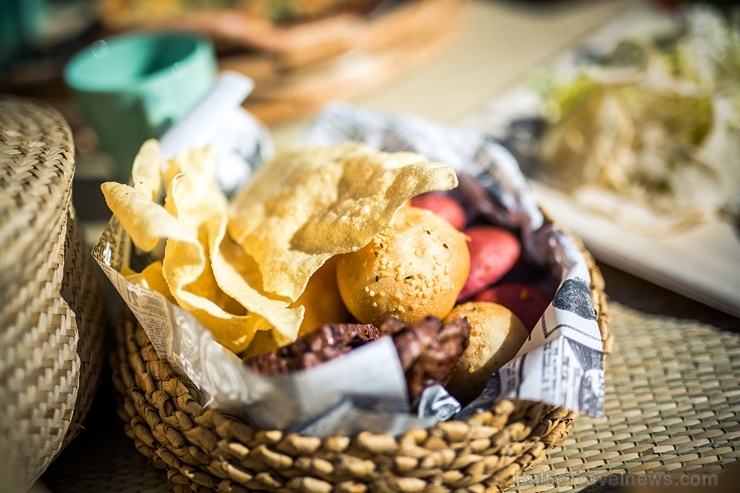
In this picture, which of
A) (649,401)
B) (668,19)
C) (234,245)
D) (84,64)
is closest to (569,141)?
(649,401)

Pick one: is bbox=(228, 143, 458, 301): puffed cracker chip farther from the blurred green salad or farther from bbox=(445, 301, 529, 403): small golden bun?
the blurred green salad

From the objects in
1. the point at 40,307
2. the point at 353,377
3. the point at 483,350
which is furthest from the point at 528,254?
the point at 40,307

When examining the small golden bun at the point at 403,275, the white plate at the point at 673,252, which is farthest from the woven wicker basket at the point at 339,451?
the white plate at the point at 673,252

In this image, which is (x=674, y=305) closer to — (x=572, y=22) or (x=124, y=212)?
(x=124, y=212)

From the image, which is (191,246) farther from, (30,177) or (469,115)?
(469,115)

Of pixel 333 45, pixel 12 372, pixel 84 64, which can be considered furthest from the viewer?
pixel 333 45

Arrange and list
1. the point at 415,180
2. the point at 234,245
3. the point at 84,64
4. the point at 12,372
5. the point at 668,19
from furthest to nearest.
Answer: the point at 668,19, the point at 84,64, the point at 234,245, the point at 415,180, the point at 12,372
